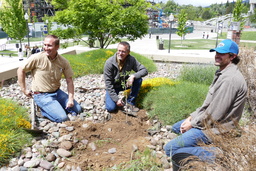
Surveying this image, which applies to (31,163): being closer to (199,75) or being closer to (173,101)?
(173,101)

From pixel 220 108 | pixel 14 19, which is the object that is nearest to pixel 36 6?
pixel 14 19

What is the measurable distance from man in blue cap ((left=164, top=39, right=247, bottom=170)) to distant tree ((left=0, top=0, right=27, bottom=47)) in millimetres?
23483

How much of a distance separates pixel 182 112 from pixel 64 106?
2.08 meters

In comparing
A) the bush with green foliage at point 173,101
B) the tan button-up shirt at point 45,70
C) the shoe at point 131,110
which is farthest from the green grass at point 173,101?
the tan button-up shirt at point 45,70

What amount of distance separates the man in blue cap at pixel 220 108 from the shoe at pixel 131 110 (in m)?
1.38

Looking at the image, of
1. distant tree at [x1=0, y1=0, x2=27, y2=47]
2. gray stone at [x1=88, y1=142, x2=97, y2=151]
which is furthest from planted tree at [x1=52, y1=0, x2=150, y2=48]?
distant tree at [x1=0, y1=0, x2=27, y2=47]

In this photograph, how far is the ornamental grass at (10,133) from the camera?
8.89 feet

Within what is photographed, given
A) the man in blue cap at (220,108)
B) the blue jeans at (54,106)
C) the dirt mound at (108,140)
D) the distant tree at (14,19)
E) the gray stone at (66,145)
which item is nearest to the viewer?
the man in blue cap at (220,108)

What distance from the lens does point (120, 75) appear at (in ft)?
14.2

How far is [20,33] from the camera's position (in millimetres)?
23328

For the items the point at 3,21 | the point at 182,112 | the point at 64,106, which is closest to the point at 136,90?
the point at 182,112

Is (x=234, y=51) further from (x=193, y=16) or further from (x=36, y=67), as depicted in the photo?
(x=193, y=16)

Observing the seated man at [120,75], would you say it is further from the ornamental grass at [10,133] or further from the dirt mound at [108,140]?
the ornamental grass at [10,133]

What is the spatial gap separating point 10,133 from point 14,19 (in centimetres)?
2278
